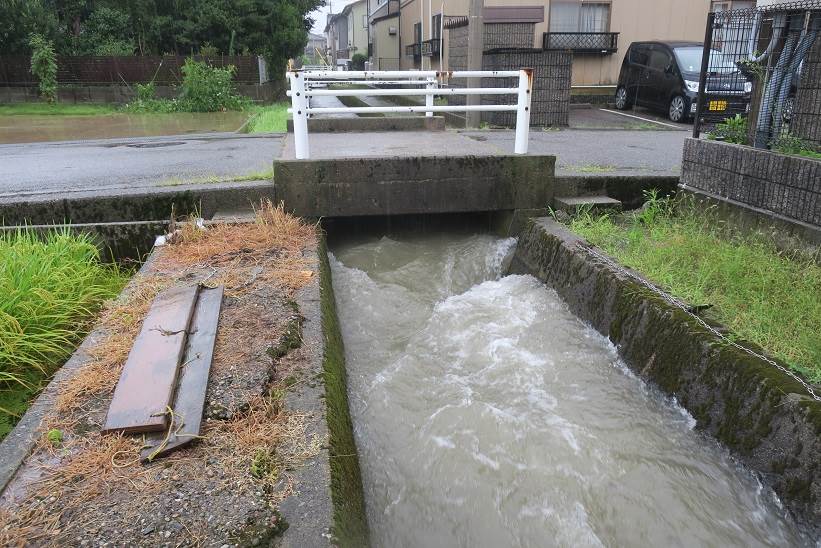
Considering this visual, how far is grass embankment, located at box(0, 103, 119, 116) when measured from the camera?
19.3 metres

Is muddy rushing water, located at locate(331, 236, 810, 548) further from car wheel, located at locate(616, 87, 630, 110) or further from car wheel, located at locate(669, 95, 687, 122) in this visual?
car wheel, located at locate(616, 87, 630, 110)

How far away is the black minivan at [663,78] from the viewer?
46.1 feet

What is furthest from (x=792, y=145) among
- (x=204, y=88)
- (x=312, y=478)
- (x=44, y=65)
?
(x=44, y=65)

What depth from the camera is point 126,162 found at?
8.49 metres

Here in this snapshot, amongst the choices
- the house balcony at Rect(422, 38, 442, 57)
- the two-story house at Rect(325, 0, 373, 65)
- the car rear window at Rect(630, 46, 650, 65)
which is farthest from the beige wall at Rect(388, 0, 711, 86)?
the two-story house at Rect(325, 0, 373, 65)

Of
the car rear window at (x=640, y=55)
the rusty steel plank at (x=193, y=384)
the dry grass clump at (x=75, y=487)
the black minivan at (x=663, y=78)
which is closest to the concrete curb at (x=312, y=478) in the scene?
the rusty steel plank at (x=193, y=384)

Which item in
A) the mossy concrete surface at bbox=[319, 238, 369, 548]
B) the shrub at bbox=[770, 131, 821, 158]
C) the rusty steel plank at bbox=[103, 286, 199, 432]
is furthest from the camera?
the shrub at bbox=[770, 131, 821, 158]

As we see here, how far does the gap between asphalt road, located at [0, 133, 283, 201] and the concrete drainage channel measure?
3.06 ft

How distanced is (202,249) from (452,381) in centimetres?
229

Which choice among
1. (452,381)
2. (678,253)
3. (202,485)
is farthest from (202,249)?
(678,253)

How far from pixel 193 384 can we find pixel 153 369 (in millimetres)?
281

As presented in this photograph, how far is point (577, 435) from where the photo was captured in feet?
11.8

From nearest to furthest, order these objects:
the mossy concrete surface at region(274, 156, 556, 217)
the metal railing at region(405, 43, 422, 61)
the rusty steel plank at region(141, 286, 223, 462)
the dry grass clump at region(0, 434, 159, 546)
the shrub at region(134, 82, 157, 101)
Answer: the dry grass clump at region(0, 434, 159, 546) < the rusty steel plank at region(141, 286, 223, 462) < the mossy concrete surface at region(274, 156, 556, 217) < the shrub at region(134, 82, 157, 101) < the metal railing at region(405, 43, 422, 61)

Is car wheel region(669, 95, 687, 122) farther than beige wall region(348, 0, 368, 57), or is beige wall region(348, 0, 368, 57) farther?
beige wall region(348, 0, 368, 57)
